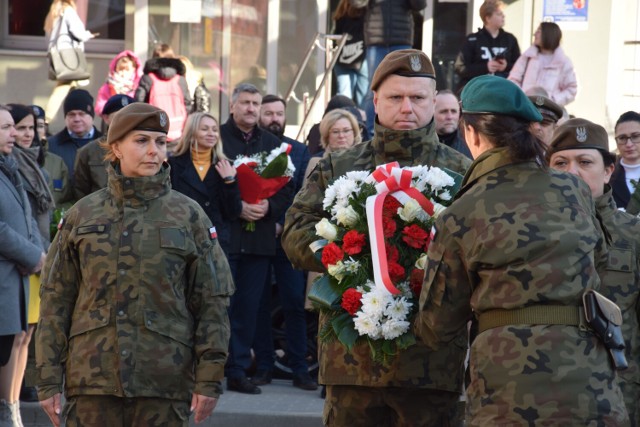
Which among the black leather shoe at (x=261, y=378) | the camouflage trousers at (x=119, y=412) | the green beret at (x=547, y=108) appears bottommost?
the black leather shoe at (x=261, y=378)

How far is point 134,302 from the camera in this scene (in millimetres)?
5523

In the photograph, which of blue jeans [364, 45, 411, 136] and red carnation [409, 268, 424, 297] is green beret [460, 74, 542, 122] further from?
blue jeans [364, 45, 411, 136]

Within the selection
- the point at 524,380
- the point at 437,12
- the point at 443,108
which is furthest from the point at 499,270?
the point at 437,12

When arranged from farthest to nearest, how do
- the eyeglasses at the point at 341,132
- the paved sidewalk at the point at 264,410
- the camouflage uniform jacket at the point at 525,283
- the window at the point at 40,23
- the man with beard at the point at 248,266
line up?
the window at the point at 40,23, the man with beard at the point at 248,266, the eyeglasses at the point at 341,132, the paved sidewalk at the point at 264,410, the camouflage uniform jacket at the point at 525,283

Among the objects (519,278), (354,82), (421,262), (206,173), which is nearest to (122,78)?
(354,82)

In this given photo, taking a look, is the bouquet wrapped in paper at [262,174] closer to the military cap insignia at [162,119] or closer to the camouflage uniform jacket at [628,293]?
the military cap insignia at [162,119]

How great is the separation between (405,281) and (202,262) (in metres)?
1.11

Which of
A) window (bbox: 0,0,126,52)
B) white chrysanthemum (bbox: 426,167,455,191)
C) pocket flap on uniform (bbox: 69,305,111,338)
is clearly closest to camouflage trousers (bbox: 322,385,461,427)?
white chrysanthemum (bbox: 426,167,455,191)

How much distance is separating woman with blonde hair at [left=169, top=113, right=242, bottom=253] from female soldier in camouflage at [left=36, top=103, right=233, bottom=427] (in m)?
3.64

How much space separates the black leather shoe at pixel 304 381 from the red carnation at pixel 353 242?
481 cm

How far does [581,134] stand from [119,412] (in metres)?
2.52

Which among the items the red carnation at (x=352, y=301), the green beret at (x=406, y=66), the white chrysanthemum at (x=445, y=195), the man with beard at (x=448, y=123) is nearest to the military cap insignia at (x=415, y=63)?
the green beret at (x=406, y=66)

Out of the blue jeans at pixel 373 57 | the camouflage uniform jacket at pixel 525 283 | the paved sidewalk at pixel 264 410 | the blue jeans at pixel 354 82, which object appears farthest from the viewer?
the blue jeans at pixel 354 82

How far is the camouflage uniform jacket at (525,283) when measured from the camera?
4.22 meters
